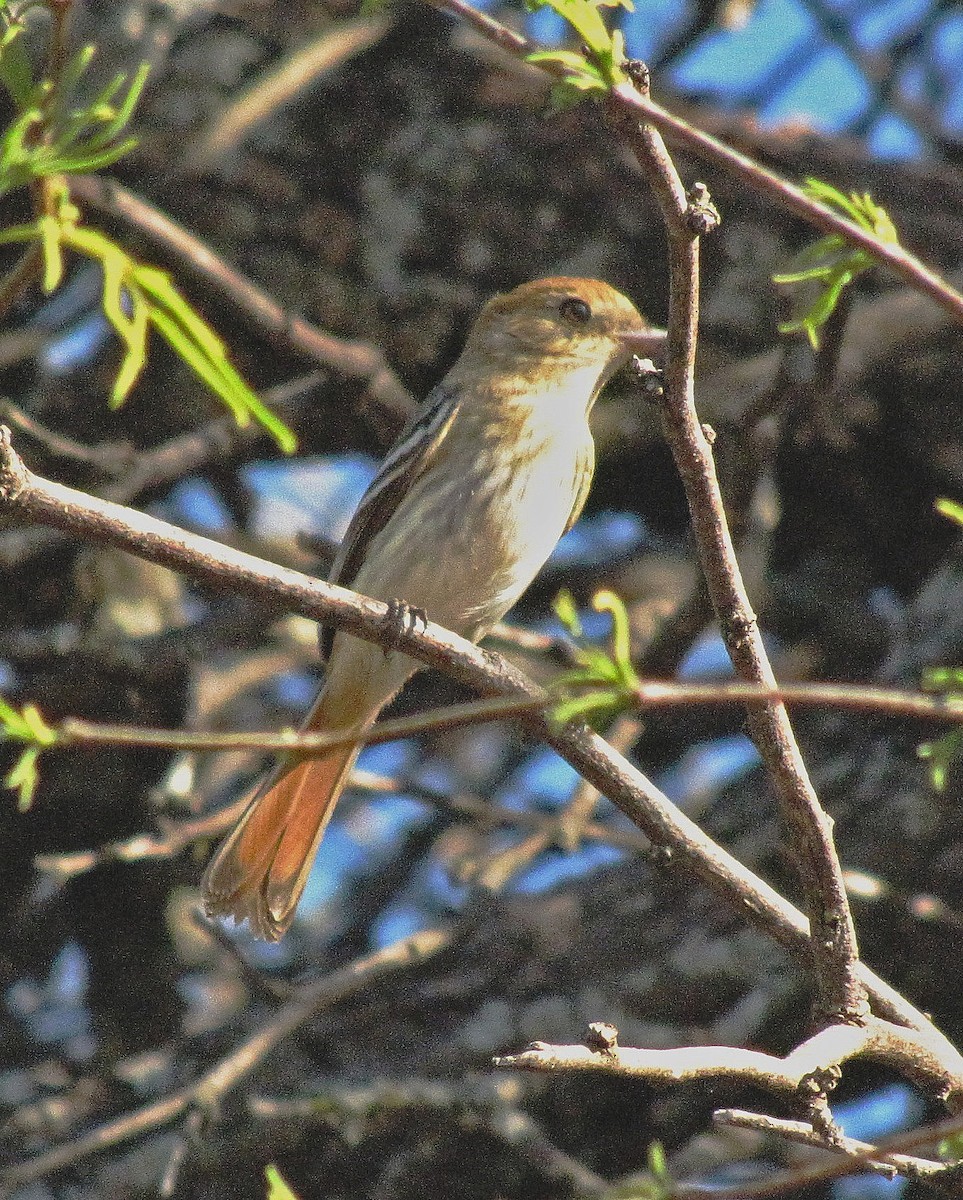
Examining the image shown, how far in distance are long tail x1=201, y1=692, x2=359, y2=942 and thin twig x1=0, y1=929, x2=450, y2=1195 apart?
204mm

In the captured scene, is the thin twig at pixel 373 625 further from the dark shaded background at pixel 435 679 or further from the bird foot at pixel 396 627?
the dark shaded background at pixel 435 679

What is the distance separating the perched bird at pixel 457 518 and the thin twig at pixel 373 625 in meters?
1.52

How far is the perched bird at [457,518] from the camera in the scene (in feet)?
12.6

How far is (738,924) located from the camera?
12.9 ft

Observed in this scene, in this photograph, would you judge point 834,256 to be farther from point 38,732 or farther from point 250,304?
point 250,304

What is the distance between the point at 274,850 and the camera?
12.5ft

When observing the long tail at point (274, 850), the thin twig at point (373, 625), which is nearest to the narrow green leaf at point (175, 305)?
the thin twig at point (373, 625)

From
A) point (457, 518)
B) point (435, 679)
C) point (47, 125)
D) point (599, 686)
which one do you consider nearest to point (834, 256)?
point (599, 686)

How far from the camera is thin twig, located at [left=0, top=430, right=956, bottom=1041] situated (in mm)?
2029

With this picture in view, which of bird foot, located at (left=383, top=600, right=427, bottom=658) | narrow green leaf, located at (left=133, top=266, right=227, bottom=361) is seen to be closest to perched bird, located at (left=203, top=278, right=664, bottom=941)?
bird foot, located at (left=383, top=600, right=427, bottom=658)

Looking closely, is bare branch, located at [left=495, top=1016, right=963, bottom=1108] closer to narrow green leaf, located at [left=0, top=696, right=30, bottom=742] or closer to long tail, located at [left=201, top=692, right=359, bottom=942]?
narrow green leaf, located at [left=0, top=696, right=30, bottom=742]

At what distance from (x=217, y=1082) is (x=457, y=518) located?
4.55 ft

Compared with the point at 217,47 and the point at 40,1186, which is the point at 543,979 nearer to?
the point at 40,1186

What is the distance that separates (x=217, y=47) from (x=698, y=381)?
6.39 ft
